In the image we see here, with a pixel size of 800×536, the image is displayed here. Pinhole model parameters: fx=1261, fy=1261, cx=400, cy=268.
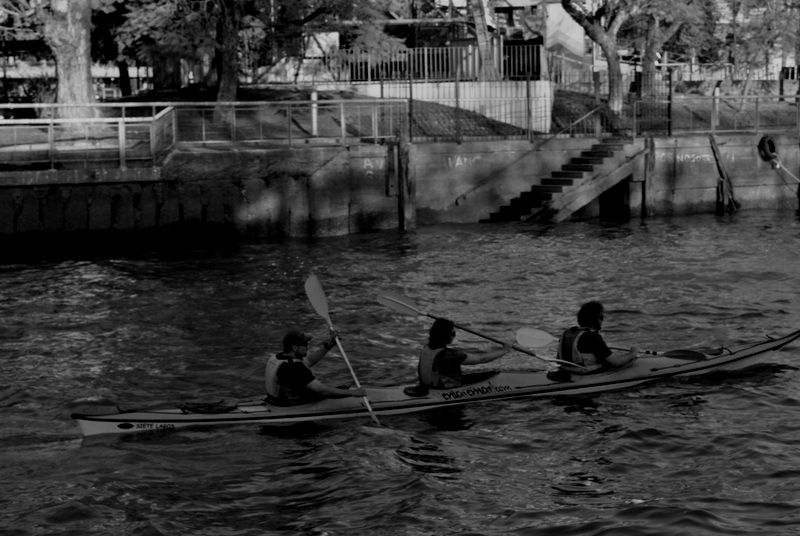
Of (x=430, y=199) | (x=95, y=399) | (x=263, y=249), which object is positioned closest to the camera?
(x=95, y=399)

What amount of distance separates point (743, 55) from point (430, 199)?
97.3 feet

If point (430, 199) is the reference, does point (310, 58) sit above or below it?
above

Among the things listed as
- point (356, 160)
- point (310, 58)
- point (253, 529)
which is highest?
point (310, 58)

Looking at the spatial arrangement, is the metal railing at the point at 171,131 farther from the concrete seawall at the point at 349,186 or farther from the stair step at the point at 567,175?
the stair step at the point at 567,175

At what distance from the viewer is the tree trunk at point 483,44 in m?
37.2

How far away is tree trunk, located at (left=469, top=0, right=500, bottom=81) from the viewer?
122 ft

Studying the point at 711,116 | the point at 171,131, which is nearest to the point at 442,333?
the point at 171,131

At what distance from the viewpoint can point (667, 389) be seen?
15391mm

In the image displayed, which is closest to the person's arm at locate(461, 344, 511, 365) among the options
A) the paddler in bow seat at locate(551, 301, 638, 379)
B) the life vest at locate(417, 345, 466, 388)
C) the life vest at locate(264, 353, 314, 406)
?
the life vest at locate(417, 345, 466, 388)

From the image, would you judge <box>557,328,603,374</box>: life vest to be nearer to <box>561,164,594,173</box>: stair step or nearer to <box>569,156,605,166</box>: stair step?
<box>561,164,594,173</box>: stair step

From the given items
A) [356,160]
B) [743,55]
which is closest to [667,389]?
[356,160]

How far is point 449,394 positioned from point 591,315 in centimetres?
194

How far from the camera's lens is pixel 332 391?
13828 mm

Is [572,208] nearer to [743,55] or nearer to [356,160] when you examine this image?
[356,160]
